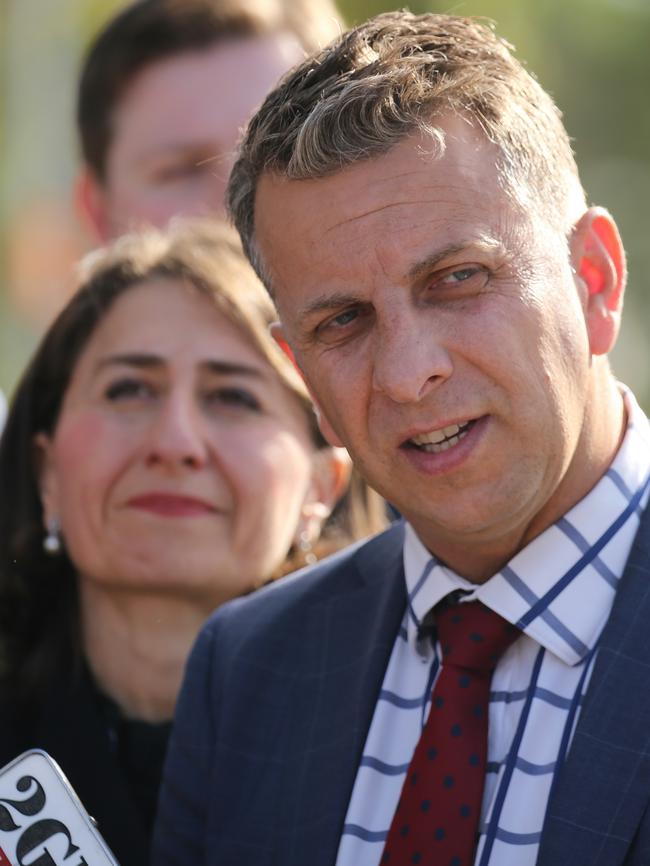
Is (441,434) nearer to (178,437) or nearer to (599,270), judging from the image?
(599,270)

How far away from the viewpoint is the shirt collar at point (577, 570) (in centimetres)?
223

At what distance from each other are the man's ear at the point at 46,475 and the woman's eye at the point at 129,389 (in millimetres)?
285

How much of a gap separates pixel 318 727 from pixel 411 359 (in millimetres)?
718

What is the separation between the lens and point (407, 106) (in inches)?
86.9

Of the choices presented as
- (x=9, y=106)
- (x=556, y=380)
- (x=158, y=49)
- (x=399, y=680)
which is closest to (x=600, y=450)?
(x=556, y=380)

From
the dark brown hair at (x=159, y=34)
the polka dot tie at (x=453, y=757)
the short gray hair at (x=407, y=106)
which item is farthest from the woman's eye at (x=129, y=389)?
the polka dot tie at (x=453, y=757)

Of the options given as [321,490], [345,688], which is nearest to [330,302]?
[345,688]

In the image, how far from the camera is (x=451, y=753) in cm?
222

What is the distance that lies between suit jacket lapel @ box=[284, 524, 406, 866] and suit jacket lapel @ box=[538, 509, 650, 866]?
1.34 ft

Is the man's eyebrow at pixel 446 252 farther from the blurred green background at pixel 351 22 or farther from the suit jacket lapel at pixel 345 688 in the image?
the blurred green background at pixel 351 22

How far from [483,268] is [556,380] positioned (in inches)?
8.1

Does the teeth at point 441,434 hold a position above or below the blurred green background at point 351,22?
below

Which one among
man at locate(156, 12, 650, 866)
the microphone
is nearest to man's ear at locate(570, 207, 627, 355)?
man at locate(156, 12, 650, 866)

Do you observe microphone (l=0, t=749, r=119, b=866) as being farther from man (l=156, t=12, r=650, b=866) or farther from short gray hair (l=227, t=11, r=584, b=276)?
short gray hair (l=227, t=11, r=584, b=276)
